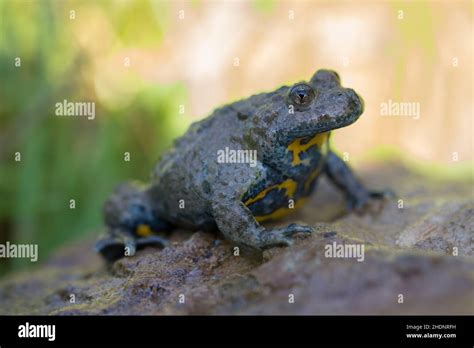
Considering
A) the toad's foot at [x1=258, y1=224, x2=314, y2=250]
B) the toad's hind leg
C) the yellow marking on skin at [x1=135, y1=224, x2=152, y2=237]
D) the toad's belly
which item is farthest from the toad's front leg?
the yellow marking on skin at [x1=135, y1=224, x2=152, y2=237]

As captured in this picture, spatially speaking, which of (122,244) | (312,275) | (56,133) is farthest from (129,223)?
(56,133)

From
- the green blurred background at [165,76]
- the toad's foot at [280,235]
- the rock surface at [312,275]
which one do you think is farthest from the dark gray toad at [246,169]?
the green blurred background at [165,76]

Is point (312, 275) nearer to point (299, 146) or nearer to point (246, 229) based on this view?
point (246, 229)

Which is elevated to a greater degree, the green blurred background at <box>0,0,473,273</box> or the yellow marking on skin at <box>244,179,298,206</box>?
the green blurred background at <box>0,0,473,273</box>

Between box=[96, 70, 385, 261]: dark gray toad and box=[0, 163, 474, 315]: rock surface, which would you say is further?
box=[96, 70, 385, 261]: dark gray toad

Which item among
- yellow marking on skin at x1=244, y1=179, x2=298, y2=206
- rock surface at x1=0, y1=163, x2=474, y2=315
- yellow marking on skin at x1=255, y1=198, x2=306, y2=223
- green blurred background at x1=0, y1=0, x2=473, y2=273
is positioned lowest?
rock surface at x1=0, y1=163, x2=474, y2=315

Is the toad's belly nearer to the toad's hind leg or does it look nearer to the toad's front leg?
the toad's front leg
